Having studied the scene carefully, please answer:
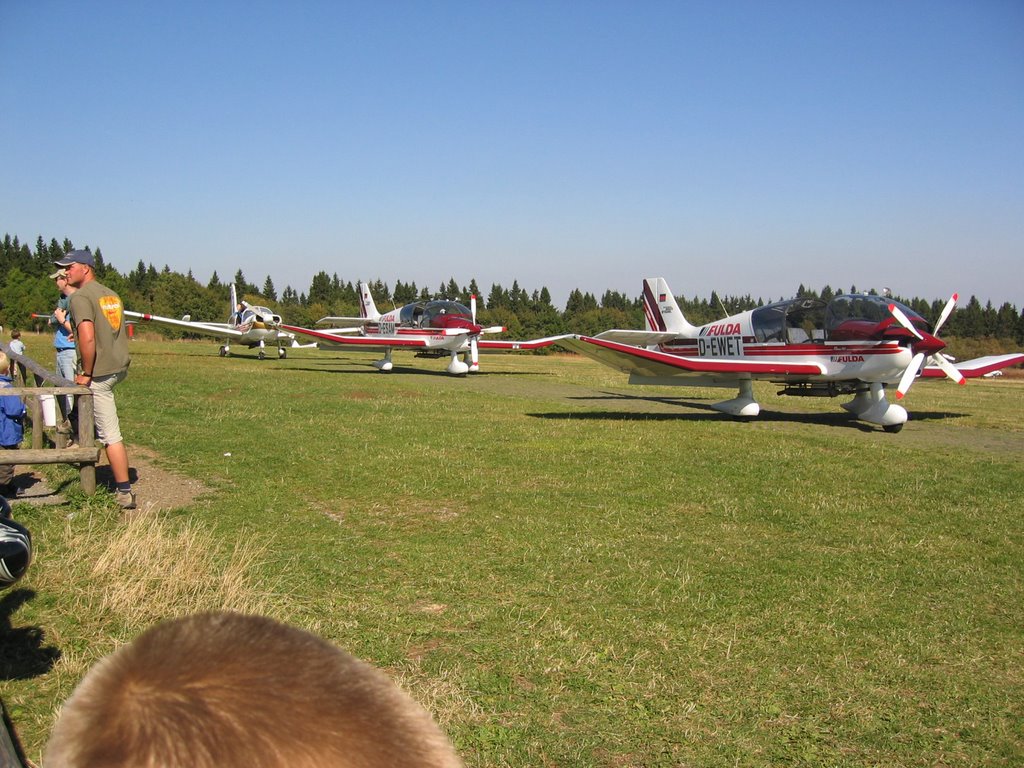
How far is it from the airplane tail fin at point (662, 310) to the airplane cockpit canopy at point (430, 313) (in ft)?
33.6

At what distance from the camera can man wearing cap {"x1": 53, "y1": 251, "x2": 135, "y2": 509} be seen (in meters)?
6.70

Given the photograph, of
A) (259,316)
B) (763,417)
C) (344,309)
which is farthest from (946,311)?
(344,309)

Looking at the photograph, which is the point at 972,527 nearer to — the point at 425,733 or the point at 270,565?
the point at 270,565

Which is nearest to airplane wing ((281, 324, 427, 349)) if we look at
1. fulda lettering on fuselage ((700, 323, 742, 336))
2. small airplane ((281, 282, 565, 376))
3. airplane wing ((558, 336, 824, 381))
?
small airplane ((281, 282, 565, 376))

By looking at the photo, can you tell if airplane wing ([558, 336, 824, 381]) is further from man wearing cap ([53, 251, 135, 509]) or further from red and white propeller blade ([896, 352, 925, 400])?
man wearing cap ([53, 251, 135, 509])

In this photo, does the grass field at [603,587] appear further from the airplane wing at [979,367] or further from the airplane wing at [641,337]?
the airplane wing at [641,337]

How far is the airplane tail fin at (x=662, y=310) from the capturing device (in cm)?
1883

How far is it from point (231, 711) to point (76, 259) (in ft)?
23.8

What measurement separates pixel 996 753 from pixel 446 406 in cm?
1347

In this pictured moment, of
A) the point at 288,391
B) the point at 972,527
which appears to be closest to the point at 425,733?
the point at 972,527

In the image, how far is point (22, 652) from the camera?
153 inches

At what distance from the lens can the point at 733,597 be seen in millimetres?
5008

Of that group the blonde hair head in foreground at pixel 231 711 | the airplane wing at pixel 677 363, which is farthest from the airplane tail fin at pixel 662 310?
the blonde hair head in foreground at pixel 231 711

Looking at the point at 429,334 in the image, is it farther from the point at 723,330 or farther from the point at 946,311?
the point at 946,311
